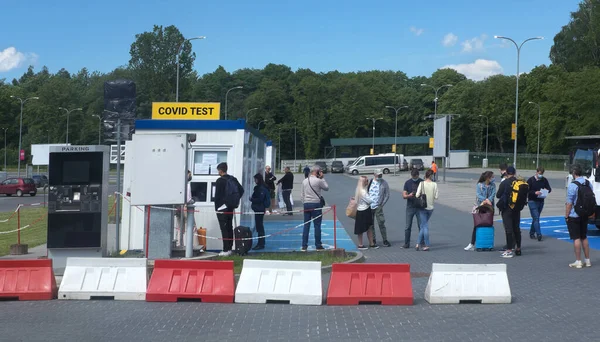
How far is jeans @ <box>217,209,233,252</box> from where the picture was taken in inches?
578

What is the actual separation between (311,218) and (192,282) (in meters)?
5.88

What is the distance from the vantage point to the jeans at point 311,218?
1562 cm

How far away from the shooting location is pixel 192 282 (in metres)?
10.4

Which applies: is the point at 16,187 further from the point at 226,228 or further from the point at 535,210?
the point at 535,210

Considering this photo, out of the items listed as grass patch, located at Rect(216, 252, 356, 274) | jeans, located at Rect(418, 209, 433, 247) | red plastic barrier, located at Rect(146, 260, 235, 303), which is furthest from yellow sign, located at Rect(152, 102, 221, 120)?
red plastic barrier, located at Rect(146, 260, 235, 303)

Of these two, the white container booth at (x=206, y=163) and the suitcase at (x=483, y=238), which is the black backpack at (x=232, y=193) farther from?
the suitcase at (x=483, y=238)

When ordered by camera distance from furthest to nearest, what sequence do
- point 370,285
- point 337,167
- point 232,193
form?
point 337,167
point 232,193
point 370,285

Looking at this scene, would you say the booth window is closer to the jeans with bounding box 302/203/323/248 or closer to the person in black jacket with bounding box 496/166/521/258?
the jeans with bounding box 302/203/323/248

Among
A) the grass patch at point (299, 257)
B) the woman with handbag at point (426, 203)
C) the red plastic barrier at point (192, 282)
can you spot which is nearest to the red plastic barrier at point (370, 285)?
the red plastic barrier at point (192, 282)

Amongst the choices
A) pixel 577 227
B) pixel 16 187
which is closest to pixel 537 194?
pixel 577 227

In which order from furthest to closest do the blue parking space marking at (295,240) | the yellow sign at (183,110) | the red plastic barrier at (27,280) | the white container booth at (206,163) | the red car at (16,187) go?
the red car at (16,187) < the yellow sign at (183,110) < the blue parking space marking at (295,240) < the white container booth at (206,163) < the red plastic barrier at (27,280)

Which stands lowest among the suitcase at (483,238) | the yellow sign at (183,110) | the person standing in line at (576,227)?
the suitcase at (483,238)

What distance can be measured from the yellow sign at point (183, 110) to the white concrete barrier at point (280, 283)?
875cm

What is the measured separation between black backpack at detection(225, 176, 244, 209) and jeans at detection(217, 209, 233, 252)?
7.0 inches
